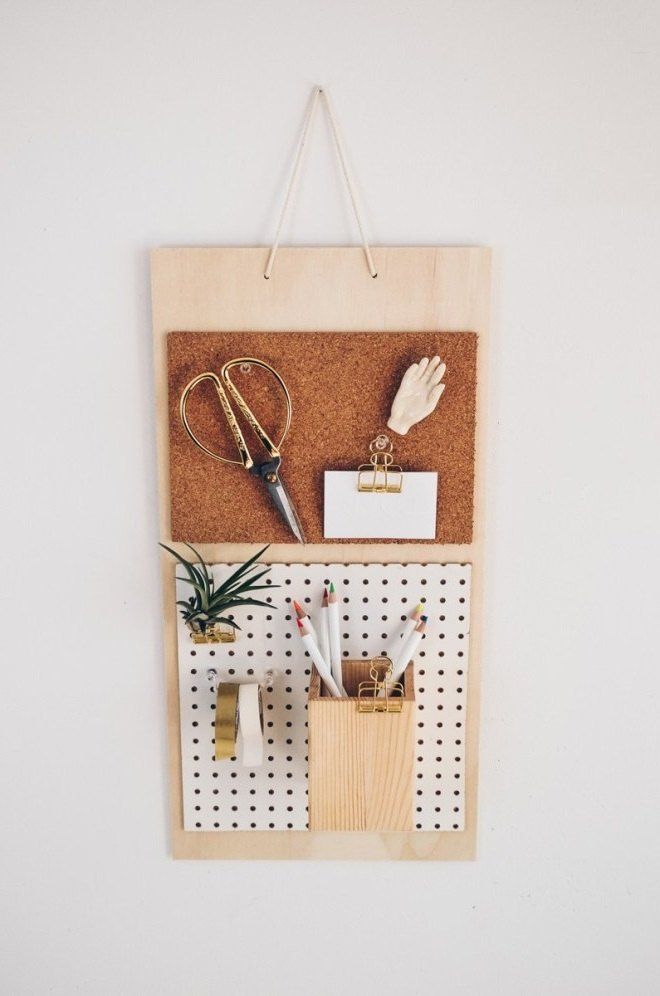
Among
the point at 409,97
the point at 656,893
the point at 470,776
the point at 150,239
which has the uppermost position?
the point at 409,97

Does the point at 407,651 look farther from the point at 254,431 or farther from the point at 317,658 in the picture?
the point at 254,431

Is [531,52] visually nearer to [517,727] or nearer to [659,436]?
[659,436]

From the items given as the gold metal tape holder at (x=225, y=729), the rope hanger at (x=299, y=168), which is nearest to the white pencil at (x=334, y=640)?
the gold metal tape holder at (x=225, y=729)

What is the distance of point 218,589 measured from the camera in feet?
3.04

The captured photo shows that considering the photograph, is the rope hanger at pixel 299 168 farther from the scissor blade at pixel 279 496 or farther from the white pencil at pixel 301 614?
the white pencil at pixel 301 614

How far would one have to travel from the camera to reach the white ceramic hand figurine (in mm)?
888

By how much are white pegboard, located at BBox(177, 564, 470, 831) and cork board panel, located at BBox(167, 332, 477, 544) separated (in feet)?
0.23

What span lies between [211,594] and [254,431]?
8.2 inches

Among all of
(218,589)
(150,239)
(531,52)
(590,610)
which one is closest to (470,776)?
(590,610)

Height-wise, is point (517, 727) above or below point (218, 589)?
below

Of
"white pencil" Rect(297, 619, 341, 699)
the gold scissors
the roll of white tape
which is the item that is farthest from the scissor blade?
the roll of white tape

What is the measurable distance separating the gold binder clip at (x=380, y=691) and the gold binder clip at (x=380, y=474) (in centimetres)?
21

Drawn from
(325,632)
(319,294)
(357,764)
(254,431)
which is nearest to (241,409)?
(254,431)

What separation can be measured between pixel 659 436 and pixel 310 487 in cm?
45
